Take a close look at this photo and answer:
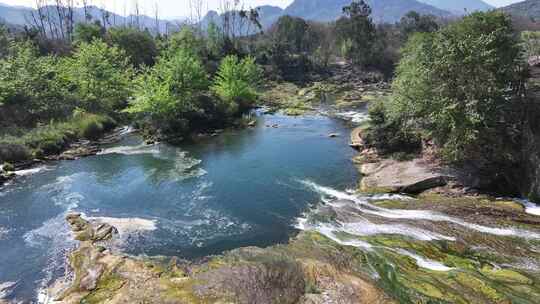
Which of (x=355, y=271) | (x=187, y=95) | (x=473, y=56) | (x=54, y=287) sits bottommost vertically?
(x=54, y=287)

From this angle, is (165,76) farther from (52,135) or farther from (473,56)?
(473,56)

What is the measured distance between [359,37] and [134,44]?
216 feet

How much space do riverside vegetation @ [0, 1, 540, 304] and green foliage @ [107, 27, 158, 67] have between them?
29.8m

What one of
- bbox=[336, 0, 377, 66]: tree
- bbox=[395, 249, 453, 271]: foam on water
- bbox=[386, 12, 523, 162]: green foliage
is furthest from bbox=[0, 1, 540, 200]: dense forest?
bbox=[336, 0, 377, 66]: tree

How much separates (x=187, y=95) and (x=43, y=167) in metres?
23.1

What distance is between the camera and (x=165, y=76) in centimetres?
5791

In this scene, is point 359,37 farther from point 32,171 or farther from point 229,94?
point 32,171

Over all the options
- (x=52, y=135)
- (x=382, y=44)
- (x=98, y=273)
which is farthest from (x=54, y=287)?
(x=382, y=44)

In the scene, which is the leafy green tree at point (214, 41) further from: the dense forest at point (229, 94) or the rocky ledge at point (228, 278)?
the rocky ledge at point (228, 278)

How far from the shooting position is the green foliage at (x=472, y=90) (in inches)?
1234

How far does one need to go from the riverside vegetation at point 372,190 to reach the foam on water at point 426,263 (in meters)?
0.12

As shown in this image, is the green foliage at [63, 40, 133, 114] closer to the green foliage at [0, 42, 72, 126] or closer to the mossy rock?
the green foliage at [0, 42, 72, 126]

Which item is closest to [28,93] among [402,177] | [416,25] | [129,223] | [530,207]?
[129,223]

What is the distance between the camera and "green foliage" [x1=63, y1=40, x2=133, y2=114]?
59453 millimetres
